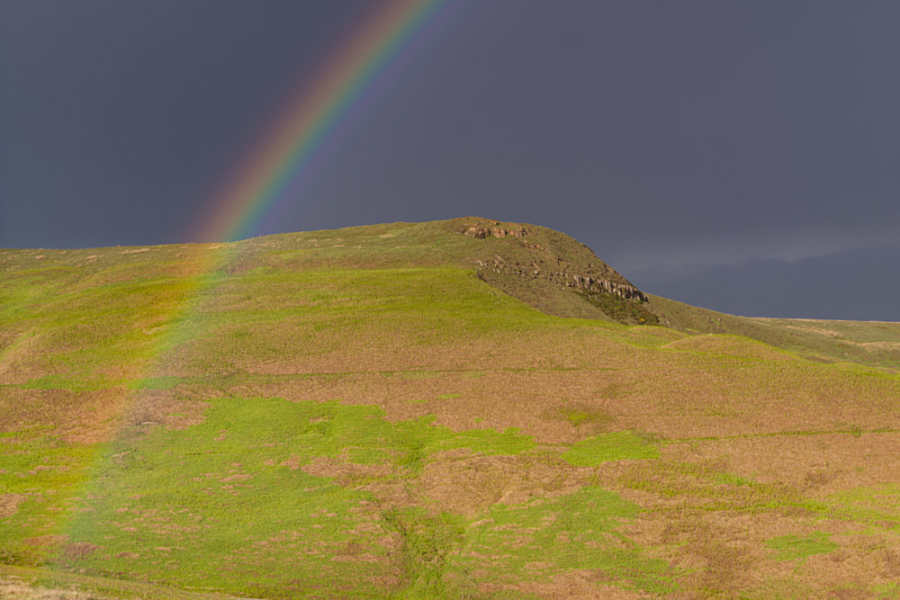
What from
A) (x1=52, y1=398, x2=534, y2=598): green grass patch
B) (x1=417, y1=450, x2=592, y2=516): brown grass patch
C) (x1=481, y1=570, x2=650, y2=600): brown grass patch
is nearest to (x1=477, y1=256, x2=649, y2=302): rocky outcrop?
(x1=52, y1=398, x2=534, y2=598): green grass patch

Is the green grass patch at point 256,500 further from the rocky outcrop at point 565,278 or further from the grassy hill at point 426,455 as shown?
the rocky outcrop at point 565,278

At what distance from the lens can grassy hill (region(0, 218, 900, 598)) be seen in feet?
82.5

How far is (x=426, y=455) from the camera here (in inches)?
1523

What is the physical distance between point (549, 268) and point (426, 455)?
68.2 metres

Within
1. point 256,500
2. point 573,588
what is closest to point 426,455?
point 256,500

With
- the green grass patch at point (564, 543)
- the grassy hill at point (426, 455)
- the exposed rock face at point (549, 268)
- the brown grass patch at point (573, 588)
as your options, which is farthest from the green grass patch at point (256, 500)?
the exposed rock face at point (549, 268)

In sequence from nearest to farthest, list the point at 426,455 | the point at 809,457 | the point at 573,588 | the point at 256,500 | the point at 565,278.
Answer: the point at 573,588, the point at 256,500, the point at 809,457, the point at 426,455, the point at 565,278

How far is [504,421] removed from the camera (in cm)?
4362

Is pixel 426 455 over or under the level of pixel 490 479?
over

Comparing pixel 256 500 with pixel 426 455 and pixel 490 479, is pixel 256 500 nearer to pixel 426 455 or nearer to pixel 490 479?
pixel 426 455

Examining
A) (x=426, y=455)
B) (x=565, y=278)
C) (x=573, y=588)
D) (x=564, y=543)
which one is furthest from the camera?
(x=565, y=278)

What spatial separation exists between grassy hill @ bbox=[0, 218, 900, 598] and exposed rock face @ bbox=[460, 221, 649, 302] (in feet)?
56.5

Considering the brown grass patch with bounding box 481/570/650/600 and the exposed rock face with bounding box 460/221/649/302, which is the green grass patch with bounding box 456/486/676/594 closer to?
the brown grass patch with bounding box 481/570/650/600

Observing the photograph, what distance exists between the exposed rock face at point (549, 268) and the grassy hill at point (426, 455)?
17.2 m
